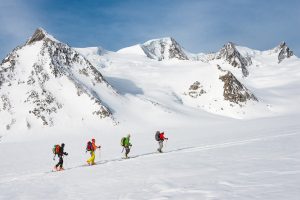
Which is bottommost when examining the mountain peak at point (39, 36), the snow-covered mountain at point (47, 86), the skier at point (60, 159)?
the skier at point (60, 159)

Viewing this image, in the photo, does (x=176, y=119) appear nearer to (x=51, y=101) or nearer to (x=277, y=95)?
(x=51, y=101)

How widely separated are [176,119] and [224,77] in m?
33.0

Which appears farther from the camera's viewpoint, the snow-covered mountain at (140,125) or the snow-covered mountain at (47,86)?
the snow-covered mountain at (47,86)

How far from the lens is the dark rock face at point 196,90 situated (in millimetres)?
111375

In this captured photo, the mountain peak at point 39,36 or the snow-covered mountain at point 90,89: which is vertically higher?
the mountain peak at point 39,36

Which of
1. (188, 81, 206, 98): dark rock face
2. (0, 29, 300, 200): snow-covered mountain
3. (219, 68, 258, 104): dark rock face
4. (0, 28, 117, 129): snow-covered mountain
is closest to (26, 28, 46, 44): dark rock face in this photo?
(0, 28, 117, 129): snow-covered mountain

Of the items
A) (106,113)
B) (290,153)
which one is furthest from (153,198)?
(106,113)

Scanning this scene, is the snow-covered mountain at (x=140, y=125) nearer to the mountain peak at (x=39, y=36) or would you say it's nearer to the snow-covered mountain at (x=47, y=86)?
the snow-covered mountain at (x=47, y=86)

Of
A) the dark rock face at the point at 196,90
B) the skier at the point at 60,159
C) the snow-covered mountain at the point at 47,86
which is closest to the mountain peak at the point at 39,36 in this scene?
the snow-covered mountain at the point at 47,86

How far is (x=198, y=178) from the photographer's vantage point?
13.2m

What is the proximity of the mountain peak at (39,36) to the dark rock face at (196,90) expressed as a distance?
141ft

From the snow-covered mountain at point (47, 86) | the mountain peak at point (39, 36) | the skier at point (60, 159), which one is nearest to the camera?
the skier at point (60, 159)

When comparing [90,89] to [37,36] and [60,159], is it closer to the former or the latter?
[37,36]

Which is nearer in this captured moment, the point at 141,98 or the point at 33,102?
the point at 33,102
